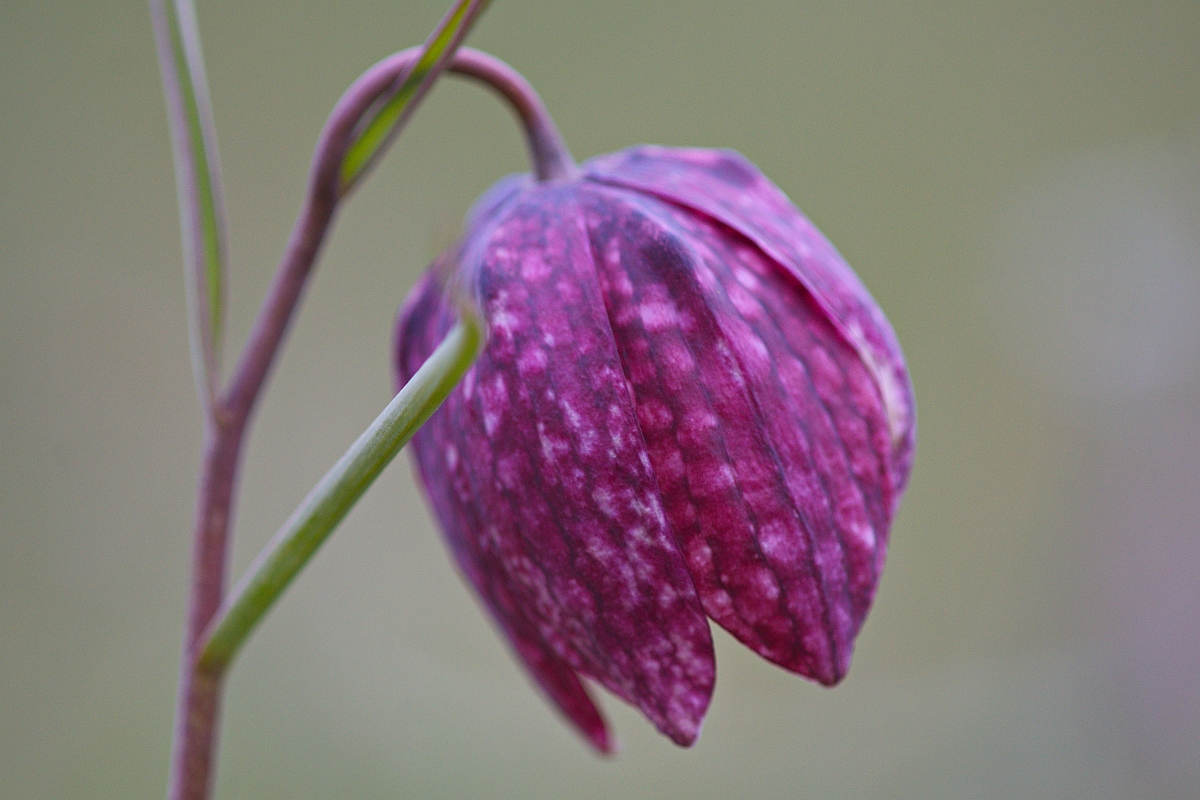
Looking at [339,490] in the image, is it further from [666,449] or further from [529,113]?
[529,113]

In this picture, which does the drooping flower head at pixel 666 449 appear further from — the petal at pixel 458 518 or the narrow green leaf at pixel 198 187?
the narrow green leaf at pixel 198 187

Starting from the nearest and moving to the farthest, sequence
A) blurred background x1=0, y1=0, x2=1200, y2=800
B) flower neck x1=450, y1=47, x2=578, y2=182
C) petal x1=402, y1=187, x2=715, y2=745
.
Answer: petal x1=402, y1=187, x2=715, y2=745 → flower neck x1=450, y1=47, x2=578, y2=182 → blurred background x1=0, y1=0, x2=1200, y2=800

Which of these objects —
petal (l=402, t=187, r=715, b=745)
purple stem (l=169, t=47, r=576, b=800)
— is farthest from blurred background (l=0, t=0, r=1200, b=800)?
petal (l=402, t=187, r=715, b=745)

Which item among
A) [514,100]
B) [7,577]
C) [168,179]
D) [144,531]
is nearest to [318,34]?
[168,179]

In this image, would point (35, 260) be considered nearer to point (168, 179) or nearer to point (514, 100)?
point (168, 179)

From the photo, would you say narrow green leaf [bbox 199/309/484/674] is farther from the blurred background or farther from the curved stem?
the blurred background

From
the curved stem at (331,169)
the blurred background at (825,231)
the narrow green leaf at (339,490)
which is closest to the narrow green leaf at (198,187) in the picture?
the curved stem at (331,169)
